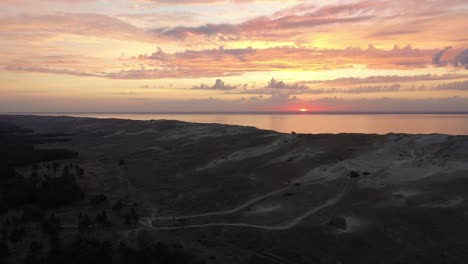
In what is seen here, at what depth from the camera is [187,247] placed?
20.9 metres

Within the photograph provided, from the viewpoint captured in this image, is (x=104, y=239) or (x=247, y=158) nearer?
(x=104, y=239)

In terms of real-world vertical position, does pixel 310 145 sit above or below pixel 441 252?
above

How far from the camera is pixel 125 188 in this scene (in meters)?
35.8

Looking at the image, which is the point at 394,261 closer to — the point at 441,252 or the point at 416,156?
the point at 441,252

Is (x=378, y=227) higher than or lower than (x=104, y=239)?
higher

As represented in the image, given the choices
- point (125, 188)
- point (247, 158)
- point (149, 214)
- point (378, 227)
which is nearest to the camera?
point (378, 227)

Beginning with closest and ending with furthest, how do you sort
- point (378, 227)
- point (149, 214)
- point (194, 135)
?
point (378, 227) < point (149, 214) < point (194, 135)

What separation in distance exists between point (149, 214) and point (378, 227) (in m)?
15.6

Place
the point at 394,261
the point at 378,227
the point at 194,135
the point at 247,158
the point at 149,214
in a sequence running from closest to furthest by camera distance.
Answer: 1. the point at 394,261
2. the point at 378,227
3. the point at 149,214
4. the point at 247,158
5. the point at 194,135

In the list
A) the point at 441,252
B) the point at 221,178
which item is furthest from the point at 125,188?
the point at 441,252

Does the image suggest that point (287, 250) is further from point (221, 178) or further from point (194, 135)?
point (194, 135)

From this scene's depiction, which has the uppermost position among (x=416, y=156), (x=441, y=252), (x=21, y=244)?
(x=416, y=156)

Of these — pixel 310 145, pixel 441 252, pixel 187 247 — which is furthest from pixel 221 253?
pixel 310 145

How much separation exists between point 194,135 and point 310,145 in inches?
1298
